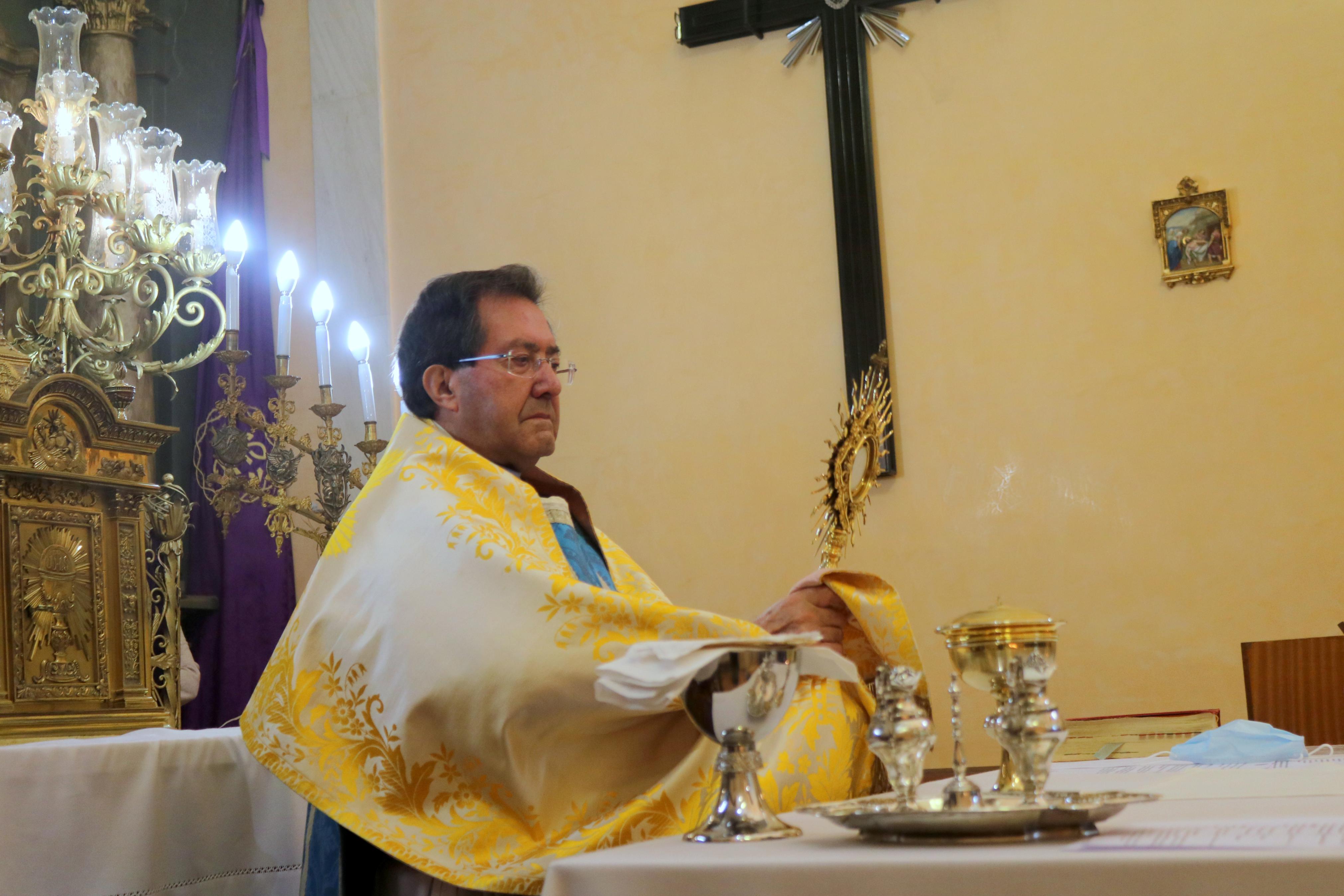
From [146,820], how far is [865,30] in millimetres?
3861

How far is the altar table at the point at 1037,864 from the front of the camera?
1.05 metres

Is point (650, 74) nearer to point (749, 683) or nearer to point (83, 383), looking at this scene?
point (83, 383)

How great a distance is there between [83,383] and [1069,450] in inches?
124

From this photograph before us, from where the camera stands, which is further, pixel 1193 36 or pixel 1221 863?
pixel 1193 36

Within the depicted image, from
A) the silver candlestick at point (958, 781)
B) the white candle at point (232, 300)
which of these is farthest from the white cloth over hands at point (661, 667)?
the white candle at point (232, 300)

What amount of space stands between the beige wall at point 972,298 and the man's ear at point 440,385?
2.51 metres

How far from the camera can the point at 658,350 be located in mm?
5363

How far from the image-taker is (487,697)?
199 centimetres

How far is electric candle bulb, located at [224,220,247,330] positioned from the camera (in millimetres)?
3832

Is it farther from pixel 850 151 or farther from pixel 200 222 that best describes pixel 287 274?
pixel 850 151

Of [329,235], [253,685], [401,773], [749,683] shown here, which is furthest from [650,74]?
[749,683]

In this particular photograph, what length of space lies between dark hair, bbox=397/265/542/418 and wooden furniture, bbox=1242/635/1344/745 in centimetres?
190

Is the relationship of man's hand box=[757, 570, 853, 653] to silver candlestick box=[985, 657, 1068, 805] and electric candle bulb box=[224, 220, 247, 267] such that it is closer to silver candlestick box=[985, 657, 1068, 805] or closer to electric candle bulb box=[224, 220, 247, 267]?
silver candlestick box=[985, 657, 1068, 805]

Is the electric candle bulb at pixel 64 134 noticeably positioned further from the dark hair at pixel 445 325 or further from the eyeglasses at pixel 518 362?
the eyeglasses at pixel 518 362
